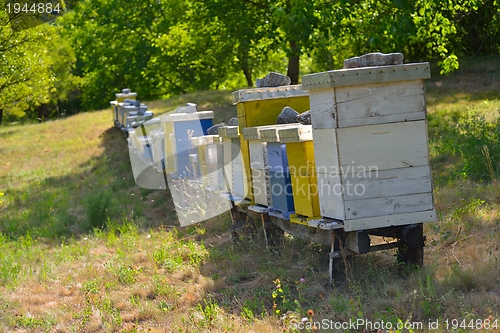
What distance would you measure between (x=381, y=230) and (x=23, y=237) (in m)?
5.79

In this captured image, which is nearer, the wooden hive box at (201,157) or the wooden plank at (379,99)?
the wooden plank at (379,99)

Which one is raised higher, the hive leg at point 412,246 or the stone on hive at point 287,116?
the stone on hive at point 287,116

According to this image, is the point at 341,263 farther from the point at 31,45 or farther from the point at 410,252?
the point at 31,45

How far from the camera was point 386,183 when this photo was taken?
470 centimetres

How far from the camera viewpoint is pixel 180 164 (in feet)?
30.4


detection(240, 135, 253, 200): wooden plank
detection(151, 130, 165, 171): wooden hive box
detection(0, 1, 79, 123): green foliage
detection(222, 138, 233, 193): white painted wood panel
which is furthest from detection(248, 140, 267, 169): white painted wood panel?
detection(0, 1, 79, 123): green foliage

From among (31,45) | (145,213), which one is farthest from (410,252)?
(31,45)

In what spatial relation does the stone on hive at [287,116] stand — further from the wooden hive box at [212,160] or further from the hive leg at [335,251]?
the hive leg at [335,251]

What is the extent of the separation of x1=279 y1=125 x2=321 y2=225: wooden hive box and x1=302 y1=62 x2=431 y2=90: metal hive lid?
1.66ft

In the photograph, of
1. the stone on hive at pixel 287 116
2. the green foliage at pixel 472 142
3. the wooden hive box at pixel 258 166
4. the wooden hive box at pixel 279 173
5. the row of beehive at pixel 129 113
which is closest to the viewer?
the wooden hive box at pixel 279 173

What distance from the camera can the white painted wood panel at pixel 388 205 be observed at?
4.67 meters

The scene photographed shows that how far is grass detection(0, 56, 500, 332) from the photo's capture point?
4.45 m

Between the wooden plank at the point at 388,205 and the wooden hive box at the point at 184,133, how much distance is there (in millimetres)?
4694

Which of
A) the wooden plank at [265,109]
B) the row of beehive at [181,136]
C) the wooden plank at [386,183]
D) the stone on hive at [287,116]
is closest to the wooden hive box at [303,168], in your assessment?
the wooden plank at [386,183]
